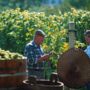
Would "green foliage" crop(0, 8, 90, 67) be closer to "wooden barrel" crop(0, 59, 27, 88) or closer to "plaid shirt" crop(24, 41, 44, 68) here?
"plaid shirt" crop(24, 41, 44, 68)

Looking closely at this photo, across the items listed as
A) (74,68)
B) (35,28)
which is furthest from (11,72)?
(35,28)

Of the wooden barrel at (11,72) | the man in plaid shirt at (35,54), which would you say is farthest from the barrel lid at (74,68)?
the wooden barrel at (11,72)

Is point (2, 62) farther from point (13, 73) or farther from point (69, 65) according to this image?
point (69, 65)

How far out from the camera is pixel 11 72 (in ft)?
30.8

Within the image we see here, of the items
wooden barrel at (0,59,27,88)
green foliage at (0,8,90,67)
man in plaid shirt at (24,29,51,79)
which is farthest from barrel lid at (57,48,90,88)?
green foliage at (0,8,90,67)

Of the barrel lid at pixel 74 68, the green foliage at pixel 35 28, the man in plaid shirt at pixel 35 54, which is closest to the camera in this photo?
the barrel lid at pixel 74 68

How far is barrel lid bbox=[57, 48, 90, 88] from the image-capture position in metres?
10.4

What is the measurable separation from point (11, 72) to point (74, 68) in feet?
5.28

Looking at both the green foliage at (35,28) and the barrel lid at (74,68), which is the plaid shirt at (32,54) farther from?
the green foliage at (35,28)

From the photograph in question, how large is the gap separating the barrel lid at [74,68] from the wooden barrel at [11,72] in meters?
1.13

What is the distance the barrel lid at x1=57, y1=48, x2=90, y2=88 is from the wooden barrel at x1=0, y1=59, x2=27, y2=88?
3.71ft

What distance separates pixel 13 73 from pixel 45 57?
177cm

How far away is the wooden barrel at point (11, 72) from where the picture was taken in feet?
30.5

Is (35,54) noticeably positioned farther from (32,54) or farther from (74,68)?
(74,68)
